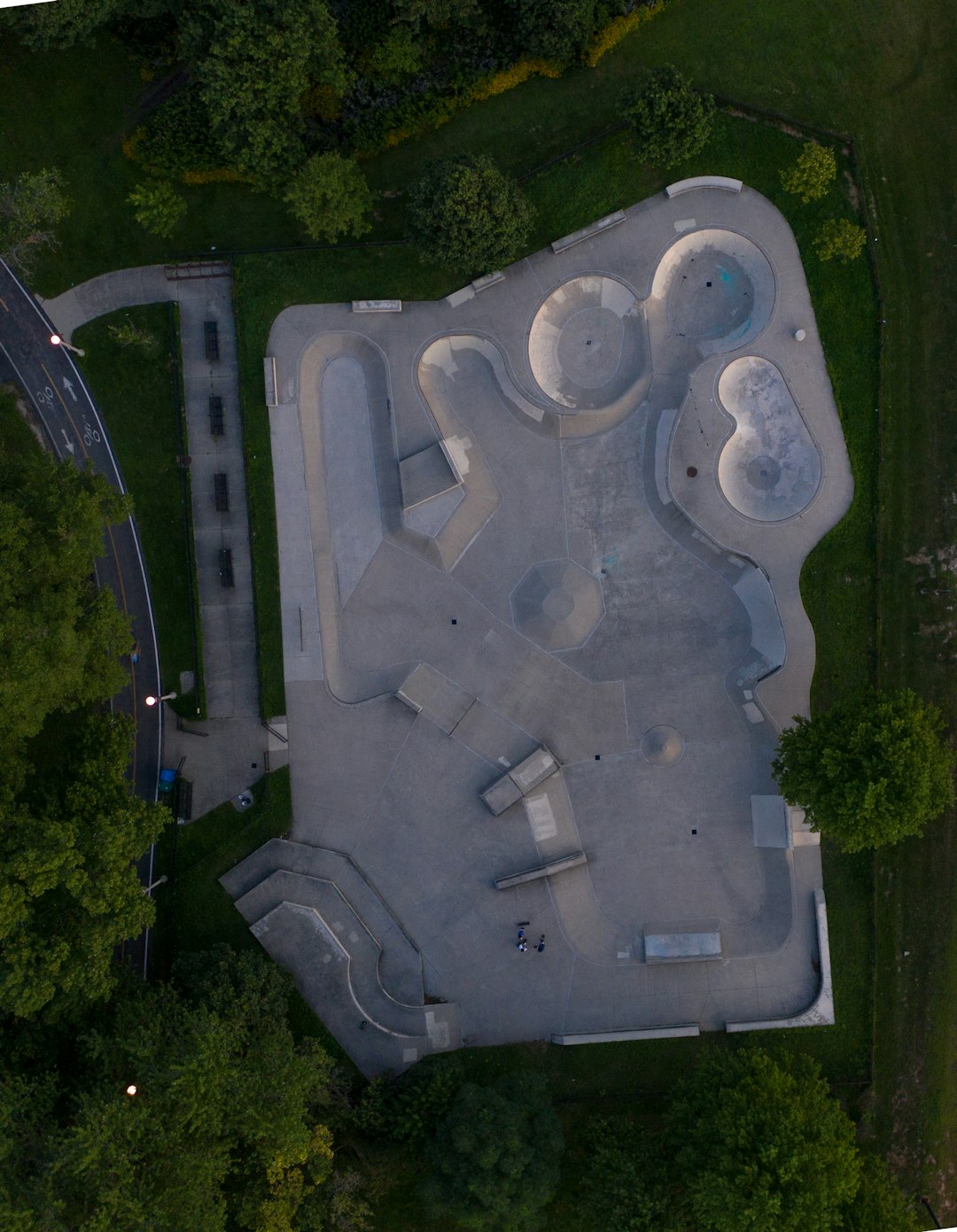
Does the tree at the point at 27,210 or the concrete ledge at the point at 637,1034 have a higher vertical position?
the tree at the point at 27,210

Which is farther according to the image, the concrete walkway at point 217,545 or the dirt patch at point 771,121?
the concrete walkway at point 217,545

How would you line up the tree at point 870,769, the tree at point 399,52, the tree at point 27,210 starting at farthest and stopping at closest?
the tree at point 399,52 < the tree at point 27,210 < the tree at point 870,769

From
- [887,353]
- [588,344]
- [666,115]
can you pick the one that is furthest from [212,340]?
[887,353]

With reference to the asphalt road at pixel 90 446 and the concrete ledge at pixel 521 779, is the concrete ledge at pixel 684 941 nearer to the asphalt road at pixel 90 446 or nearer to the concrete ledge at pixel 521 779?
the concrete ledge at pixel 521 779

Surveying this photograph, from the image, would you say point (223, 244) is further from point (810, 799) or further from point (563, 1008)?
point (563, 1008)

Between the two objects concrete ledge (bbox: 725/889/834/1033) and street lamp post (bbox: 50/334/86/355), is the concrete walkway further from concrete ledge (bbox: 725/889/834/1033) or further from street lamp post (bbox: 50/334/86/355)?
concrete ledge (bbox: 725/889/834/1033)

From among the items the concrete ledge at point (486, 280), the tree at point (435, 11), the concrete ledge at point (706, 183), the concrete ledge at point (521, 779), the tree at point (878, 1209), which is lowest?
the tree at point (878, 1209)

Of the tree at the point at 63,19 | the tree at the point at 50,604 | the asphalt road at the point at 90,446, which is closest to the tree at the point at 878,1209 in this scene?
the asphalt road at the point at 90,446
